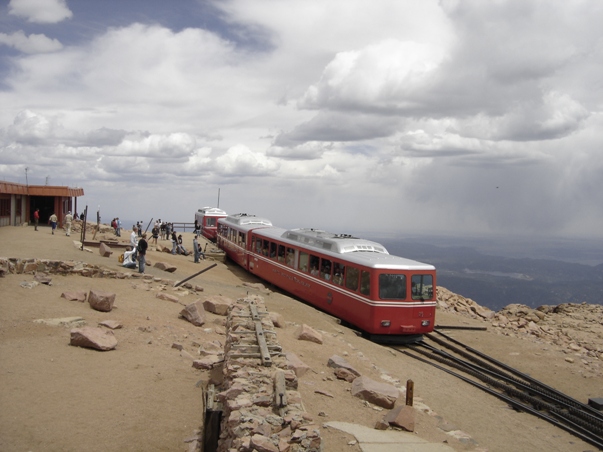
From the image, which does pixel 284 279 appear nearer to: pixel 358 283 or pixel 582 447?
pixel 358 283

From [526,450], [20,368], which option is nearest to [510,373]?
[526,450]

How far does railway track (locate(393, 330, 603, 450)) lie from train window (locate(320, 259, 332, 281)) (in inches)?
156

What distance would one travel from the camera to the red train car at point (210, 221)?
158 ft

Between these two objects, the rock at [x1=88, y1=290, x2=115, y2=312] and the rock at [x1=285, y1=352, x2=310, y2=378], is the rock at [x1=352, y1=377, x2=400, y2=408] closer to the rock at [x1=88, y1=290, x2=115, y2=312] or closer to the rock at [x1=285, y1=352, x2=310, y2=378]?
the rock at [x1=285, y1=352, x2=310, y2=378]

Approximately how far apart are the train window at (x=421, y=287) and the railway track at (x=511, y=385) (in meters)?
1.90

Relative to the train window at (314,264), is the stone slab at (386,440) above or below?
below

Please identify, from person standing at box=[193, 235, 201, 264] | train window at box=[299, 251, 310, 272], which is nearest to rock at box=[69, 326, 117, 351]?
train window at box=[299, 251, 310, 272]

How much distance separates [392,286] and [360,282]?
3.78ft

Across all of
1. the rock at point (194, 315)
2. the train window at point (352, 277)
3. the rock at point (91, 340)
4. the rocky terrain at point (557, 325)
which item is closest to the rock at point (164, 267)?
the rock at point (194, 315)

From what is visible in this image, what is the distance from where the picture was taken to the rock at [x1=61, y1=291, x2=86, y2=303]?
51.0 ft

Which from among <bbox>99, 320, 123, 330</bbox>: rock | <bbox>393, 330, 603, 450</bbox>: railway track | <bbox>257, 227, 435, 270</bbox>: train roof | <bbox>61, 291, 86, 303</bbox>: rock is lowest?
<bbox>393, 330, 603, 450</bbox>: railway track

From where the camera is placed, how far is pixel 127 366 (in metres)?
11.2

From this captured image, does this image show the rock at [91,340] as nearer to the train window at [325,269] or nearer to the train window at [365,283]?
the train window at [365,283]

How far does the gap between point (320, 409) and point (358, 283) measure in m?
Result: 8.16
